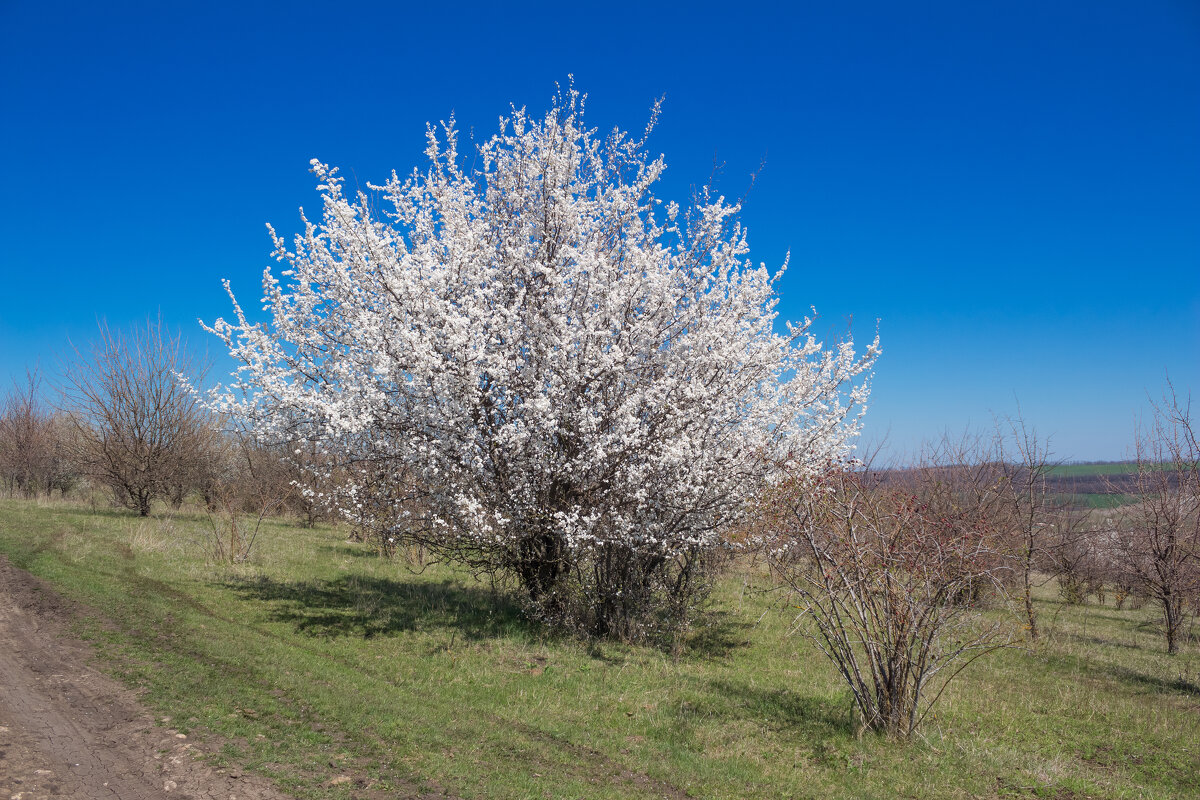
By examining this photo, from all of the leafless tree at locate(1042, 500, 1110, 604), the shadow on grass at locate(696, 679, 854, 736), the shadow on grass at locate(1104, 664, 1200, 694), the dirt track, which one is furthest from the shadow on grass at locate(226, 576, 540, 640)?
the leafless tree at locate(1042, 500, 1110, 604)

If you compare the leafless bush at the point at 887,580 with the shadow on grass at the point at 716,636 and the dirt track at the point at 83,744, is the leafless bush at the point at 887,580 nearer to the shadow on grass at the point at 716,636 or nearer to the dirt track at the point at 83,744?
the shadow on grass at the point at 716,636

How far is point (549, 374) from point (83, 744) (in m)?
6.79

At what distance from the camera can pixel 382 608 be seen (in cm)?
1191

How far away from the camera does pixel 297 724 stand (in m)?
6.40

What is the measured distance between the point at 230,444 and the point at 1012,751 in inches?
1105

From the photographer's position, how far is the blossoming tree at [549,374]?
9.95 metres

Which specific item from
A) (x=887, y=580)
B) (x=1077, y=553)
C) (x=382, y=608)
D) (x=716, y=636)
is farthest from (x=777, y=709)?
(x=1077, y=553)

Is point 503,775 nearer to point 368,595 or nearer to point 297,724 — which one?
point 297,724

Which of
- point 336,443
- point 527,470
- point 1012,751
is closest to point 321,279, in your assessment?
point 336,443

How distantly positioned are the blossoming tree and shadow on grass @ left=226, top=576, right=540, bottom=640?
99cm

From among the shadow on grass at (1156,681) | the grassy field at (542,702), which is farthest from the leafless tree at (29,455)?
the shadow on grass at (1156,681)

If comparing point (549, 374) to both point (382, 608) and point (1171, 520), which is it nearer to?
point (382, 608)

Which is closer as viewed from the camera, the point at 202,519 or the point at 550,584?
the point at 550,584

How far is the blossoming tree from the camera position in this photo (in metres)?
9.95
